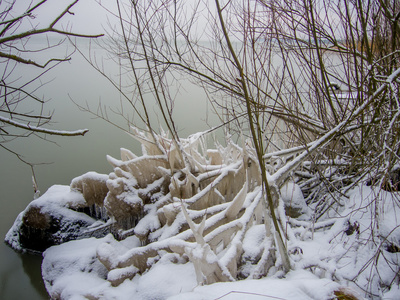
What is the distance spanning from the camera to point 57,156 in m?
10.5

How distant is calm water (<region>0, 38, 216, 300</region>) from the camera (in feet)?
19.2

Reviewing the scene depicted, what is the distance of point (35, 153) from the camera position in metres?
10.7

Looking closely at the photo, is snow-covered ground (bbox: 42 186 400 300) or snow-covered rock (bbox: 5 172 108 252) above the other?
snow-covered rock (bbox: 5 172 108 252)

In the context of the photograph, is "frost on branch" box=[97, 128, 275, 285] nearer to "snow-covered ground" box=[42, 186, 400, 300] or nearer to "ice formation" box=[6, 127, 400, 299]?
"ice formation" box=[6, 127, 400, 299]

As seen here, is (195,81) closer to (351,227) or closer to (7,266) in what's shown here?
(351,227)

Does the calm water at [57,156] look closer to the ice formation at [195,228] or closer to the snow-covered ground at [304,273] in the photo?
the ice formation at [195,228]

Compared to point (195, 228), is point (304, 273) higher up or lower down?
lower down

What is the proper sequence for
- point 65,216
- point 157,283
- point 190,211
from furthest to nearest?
1. point 65,216
2. point 190,211
3. point 157,283

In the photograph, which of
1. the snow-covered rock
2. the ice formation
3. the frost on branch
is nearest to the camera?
the ice formation

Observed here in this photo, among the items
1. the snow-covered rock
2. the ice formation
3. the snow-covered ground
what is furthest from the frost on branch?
the snow-covered rock

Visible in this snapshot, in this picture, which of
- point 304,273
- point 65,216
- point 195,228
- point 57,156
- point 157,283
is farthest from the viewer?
point 57,156

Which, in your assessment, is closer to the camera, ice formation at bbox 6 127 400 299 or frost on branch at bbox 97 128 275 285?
ice formation at bbox 6 127 400 299

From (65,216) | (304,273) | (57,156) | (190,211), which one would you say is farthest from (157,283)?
(57,156)

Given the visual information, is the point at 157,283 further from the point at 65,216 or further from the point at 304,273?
the point at 65,216
